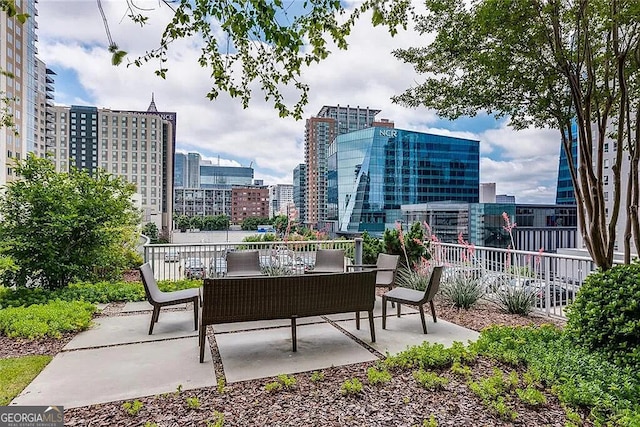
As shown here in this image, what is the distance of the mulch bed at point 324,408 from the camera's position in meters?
2.11

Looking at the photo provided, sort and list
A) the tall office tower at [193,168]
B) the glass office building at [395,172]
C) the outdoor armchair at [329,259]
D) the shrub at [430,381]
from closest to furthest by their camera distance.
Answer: the shrub at [430,381]
the outdoor armchair at [329,259]
the glass office building at [395,172]
the tall office tower at [193,168]

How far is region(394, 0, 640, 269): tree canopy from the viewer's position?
3.65 metres

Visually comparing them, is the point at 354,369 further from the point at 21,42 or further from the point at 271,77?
the point at 21,42

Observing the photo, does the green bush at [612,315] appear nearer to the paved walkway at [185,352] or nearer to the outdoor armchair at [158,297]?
the paved walkway at [185,352]

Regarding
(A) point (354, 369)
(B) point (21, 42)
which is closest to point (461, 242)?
(A) point (354, 369)

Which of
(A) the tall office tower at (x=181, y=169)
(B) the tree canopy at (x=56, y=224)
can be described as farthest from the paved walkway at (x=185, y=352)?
(A) the tall office tower at (x=181, y=169)

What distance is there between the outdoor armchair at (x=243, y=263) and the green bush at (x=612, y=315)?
4.37 m

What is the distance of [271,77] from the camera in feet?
10.2

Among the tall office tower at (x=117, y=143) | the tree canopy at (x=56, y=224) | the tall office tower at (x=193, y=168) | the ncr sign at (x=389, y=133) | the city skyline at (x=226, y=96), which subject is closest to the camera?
the city skyline at (x=226, y=96)

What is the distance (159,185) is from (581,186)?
77.3m

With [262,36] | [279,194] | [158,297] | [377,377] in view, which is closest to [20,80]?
[158,297]

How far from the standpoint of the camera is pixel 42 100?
58031 mm

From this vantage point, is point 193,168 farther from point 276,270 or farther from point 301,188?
point 276,270

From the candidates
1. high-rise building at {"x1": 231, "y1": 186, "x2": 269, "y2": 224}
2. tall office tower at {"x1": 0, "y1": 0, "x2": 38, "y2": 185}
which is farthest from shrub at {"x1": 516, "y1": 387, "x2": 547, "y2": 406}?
high-rise building at {"x1": 231, "y1": 186, "x2": 269, "y2": 224}
